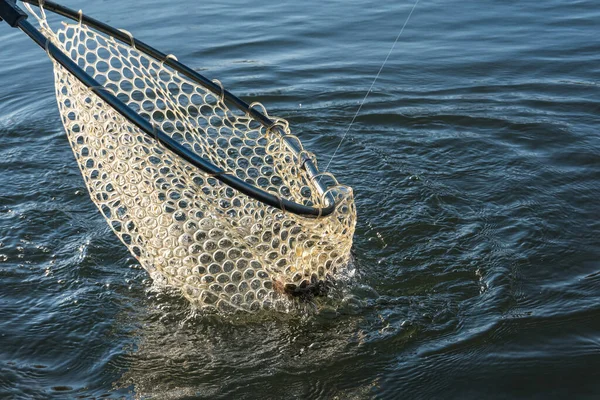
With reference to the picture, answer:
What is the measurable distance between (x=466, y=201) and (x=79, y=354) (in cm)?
291

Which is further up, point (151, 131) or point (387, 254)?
point (151, 131)

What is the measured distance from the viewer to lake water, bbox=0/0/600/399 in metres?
3.80

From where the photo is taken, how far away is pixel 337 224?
4.07m

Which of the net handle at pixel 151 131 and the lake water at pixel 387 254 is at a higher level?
the net handle at pixel 151 131

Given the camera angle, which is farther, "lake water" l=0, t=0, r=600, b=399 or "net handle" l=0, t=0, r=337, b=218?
"lake water" l=0, t=0, r=600, b=399

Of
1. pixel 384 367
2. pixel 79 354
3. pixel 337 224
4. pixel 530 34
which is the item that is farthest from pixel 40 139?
pixel 530 34

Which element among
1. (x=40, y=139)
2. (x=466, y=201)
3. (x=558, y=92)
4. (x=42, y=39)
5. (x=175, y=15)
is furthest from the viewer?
(x=175, y=15)

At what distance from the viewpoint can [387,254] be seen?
4.78 meters

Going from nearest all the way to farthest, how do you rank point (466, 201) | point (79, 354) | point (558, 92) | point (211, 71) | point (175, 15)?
1. point (79, 354)
2. point (466, 201)
3. point (558, 92)
4. point (211, 71)
5. point (175, 15)

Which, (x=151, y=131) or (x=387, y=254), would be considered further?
(x=387, y=254)

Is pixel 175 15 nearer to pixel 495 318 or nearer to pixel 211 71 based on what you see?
pixel 211 71

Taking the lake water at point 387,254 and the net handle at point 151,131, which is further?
the lake water at point 387,254

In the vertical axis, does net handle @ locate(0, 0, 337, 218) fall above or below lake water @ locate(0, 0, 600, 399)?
above

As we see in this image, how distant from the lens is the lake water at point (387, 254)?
380cm
